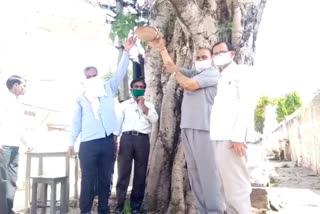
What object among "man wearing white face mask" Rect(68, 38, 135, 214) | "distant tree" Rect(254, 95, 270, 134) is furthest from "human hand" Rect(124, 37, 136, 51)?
"distant tree" Rect(254, 95, 270, 134)

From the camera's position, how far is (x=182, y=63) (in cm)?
556

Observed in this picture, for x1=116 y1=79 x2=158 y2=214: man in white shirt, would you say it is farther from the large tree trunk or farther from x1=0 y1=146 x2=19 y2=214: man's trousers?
x1=0 y1=146 x2=19 y2=214: man's trousers

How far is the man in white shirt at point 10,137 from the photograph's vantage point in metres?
4.89

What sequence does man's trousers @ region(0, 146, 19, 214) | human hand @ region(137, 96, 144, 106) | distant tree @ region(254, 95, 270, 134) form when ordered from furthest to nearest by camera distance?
1. distant tree @ region(254, 95, 270, 134)
2. human hand @ region(137, 96, 144, 106)
3. man's trousers @ region(0, 146, 19, 214)

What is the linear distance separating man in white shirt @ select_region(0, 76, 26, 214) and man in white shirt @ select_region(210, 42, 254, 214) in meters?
2.58

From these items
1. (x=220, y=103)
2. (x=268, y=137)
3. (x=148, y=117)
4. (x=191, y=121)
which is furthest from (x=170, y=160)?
(x=268, y=137)

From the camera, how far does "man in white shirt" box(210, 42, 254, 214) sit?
358 cm

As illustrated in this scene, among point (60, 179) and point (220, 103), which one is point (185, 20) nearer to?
point (220, 103)

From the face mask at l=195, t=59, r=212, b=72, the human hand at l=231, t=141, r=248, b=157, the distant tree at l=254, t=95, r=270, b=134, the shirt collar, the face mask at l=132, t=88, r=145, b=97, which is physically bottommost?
the human hand at l=231, t=141, r=248, b=157

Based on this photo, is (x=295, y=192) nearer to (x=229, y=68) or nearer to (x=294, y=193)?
(x=294, y=193)

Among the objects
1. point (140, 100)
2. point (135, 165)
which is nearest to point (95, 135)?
point (135, 165)

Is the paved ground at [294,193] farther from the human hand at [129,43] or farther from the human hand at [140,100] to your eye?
the human hand at [129,43]

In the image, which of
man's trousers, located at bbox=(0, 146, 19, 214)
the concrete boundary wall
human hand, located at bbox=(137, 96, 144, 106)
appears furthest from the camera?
the concrete boundary wall

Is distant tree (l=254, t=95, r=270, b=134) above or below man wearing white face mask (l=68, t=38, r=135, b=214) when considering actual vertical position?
above
